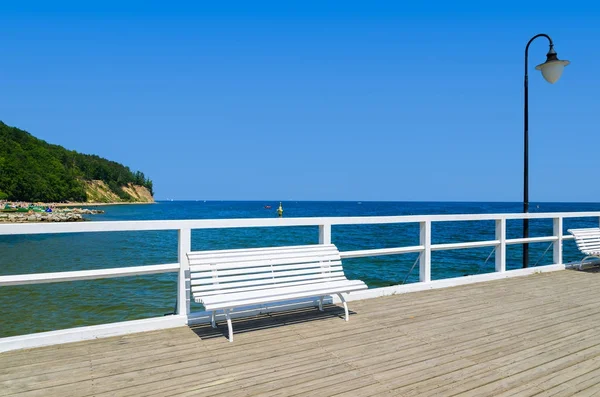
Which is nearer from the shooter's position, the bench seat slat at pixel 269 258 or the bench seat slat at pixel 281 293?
the bench seat slat at pixel 281 293

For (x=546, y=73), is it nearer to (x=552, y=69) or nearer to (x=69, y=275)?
(x=552, y=69)

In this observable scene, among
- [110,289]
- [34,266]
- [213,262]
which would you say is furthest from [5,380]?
[34,266]

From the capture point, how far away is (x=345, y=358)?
370cm

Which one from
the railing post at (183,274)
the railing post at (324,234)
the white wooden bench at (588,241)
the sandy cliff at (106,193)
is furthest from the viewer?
the sandy cliff at (106,193)

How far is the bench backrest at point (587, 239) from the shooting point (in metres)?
8.37

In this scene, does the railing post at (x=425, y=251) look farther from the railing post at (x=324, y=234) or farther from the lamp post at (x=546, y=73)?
Result: the lamp post at (x=546, y=73)

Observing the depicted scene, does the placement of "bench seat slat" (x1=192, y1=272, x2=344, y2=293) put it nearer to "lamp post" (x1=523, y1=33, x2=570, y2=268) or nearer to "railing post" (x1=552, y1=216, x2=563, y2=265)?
"lamp post" (x1=523, y1=33, x2=570, y2=268)

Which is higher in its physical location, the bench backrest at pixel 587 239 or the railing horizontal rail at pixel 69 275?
the railing horizontal rail at pixel 69 275

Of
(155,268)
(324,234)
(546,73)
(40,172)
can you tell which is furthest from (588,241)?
(40,172)

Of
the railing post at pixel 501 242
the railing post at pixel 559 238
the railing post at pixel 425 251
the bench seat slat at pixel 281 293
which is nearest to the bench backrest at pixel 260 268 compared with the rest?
the bench seat slat at pixel 281 293

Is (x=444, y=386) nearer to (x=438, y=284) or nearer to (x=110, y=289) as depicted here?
(x=438, y=284)

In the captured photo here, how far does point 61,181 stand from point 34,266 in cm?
10080

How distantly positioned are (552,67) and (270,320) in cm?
705

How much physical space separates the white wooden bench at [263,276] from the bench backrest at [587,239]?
5663 millimetres
